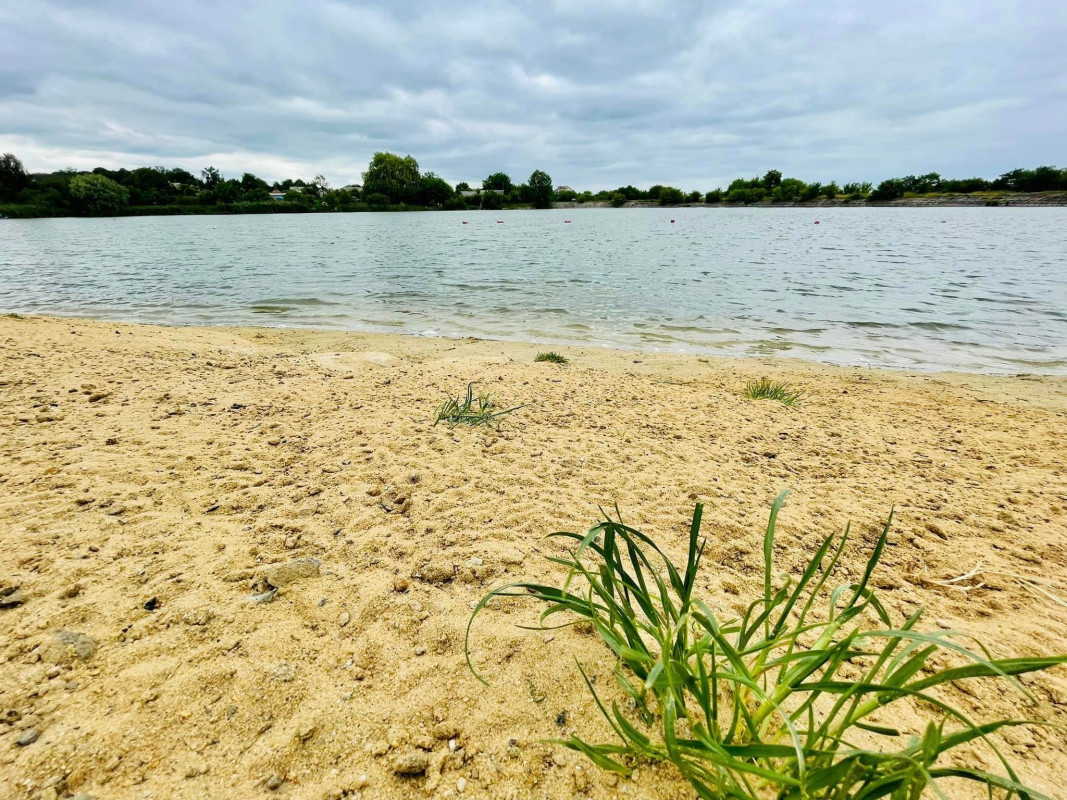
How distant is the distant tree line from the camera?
79.4m

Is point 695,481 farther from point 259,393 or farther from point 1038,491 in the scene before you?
point 259,393

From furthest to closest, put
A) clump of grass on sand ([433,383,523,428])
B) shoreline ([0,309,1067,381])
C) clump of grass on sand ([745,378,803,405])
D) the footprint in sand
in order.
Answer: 1. shoreline ([0,309,1067,381])
2. the footprint in sand
3. clump of grass on sand ([745,378,803,405])
4. clump of grass on sand ([433,383,523,428])

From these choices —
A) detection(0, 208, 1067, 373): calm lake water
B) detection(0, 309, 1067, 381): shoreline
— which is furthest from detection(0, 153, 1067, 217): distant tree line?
detection(0, 309, 1067, 381): shoreline

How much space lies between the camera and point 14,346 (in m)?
5.69

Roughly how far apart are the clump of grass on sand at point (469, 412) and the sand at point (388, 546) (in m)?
0.16

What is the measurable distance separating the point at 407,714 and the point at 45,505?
8.41 feet

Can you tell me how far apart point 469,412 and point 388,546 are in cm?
172

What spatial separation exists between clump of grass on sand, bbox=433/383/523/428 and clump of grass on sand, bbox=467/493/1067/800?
2.20 metres

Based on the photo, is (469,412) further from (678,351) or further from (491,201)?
(491,201)

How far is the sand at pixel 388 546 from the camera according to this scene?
55.6 inches

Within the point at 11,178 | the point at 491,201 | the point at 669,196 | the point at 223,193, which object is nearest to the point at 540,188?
the point at 491,201

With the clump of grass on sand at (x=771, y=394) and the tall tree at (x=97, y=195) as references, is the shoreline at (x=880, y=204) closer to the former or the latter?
the tall tree at (x=97, y=195)

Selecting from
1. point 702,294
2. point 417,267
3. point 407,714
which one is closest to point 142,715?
point 407,714

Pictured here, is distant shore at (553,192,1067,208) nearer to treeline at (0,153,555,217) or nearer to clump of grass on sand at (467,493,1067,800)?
treeline at (0,153,555,217)
